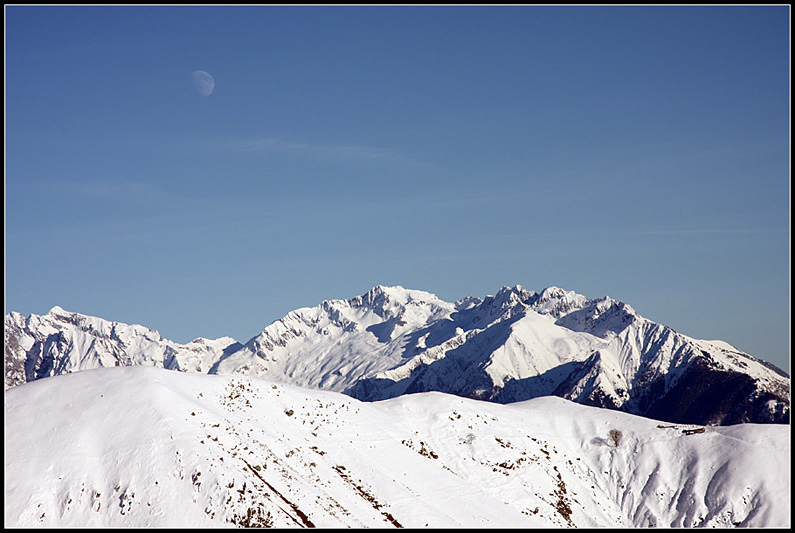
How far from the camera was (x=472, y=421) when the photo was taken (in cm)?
8781

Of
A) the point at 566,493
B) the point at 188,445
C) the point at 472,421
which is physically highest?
the point at 188,445

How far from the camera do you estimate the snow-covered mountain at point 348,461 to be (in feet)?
172

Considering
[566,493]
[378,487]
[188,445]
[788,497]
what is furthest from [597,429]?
[188,445]

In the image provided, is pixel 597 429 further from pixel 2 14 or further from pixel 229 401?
pixel 2 14

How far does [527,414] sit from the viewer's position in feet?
317

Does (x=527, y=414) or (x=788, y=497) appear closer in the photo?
(x=788, y=497)

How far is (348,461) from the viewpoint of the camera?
219 feet

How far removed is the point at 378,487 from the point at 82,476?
23983mm

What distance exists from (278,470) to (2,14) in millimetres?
39397

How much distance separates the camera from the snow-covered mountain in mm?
52375

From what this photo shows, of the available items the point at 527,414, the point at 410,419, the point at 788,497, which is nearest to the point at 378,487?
the point at 410,419

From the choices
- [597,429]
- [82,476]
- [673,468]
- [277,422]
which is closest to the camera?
[82,476]

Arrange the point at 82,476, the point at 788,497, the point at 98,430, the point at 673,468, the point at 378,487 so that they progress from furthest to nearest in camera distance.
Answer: the point at 673,468, the point at 788,497, the point at 378,487, the point at 98,430, the point at 82,476

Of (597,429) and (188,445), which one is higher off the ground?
(188,445)
